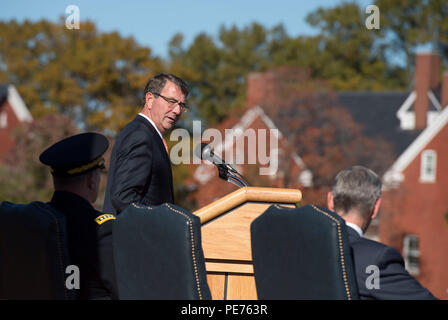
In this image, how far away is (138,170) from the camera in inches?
160

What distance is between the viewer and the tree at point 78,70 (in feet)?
122

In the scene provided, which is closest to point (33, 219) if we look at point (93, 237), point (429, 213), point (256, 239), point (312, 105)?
point (93, 237)

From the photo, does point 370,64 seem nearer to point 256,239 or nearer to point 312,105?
point 312,105

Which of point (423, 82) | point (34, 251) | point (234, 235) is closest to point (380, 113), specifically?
point (423, 82)

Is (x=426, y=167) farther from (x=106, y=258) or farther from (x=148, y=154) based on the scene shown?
(x=106, y=258)

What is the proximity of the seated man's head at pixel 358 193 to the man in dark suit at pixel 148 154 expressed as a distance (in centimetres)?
106

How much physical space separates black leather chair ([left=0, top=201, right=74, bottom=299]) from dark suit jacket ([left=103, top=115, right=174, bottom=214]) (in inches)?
28.7

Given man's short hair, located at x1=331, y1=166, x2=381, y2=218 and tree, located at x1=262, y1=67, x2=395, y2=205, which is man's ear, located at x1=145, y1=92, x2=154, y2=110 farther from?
tree, located at x1=262, y1=67, x2=395, y2=205

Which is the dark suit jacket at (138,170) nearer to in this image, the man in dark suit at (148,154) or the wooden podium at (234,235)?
the man in dark suit at (148,154)

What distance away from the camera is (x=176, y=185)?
106 feet

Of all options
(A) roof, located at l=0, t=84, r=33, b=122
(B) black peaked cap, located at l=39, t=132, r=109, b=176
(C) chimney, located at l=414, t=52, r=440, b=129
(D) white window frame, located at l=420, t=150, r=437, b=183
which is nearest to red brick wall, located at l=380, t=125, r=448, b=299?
(D) white window frame, located at l=420, t=150, r=437, b=183

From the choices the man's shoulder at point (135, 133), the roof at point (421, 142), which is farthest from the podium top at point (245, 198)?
the roof at point (421, 142)

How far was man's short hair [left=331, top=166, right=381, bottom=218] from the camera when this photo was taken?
3.65m

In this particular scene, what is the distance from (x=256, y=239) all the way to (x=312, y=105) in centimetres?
2754
